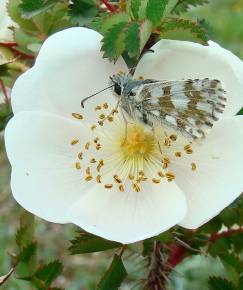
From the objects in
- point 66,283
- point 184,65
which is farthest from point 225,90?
point 66,283

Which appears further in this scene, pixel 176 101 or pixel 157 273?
pixel 157 273

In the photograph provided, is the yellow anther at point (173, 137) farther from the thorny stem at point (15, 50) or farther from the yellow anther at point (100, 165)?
the thorny stem at point (15, 50)

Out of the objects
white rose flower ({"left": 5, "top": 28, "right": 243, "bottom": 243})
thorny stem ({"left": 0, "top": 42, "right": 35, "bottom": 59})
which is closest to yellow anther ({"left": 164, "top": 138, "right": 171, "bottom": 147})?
white rose flower ({"left": 5, "top": 28, "right": 243, "bottom": 243})

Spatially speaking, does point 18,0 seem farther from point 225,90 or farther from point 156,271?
point 156,271

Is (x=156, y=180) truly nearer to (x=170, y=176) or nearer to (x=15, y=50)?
(x=170, y=176)

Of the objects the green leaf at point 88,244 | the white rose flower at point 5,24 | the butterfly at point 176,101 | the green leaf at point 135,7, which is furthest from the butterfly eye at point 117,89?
the white rose flower at point 5,24

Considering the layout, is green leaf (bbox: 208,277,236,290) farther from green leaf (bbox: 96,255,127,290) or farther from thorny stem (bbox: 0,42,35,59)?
thorny stem (bbox: 0,42,35,59)

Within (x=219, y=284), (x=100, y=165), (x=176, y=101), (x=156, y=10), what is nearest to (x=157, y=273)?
(x=219, y=284)
